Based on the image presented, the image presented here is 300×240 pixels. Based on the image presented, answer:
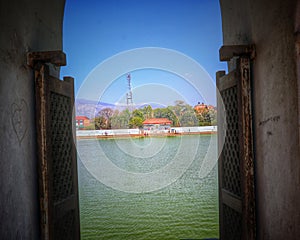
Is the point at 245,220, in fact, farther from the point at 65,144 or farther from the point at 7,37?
the point at 7,37

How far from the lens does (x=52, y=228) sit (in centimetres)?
260

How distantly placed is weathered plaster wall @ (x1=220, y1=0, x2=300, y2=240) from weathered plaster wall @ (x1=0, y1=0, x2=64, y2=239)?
6.52ft

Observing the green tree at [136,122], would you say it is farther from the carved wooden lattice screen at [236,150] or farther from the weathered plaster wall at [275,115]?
the weathered plaster wall at [275,115]

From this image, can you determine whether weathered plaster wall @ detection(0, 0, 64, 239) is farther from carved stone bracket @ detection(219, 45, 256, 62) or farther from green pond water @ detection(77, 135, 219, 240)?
green pond water @ detection(77, 135, 219, 240)

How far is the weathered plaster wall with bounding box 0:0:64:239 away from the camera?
2092 mm

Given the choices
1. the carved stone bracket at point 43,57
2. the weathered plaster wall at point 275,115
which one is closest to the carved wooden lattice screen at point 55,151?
the carved stone bracket at point 43,57

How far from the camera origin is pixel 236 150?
294 centimetres

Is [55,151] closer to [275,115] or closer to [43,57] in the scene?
[43,57]

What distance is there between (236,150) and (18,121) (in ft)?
6.82

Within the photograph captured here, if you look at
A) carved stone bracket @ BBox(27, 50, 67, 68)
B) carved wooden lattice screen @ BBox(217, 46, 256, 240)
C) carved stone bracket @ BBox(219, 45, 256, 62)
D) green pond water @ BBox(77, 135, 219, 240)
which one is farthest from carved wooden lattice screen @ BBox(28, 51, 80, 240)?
green pond water @ BBox(77, 135, 219, 240)

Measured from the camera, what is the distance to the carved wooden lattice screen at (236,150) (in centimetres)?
252

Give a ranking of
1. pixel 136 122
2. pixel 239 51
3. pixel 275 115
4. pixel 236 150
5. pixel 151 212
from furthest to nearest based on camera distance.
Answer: pixel 136 122 → pixel 151 212 → pixel 236 150 → pixel 239 51 → pixel 275 115

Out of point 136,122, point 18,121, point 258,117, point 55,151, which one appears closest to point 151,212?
point 55,151

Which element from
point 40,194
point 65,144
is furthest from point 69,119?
point 40,194
